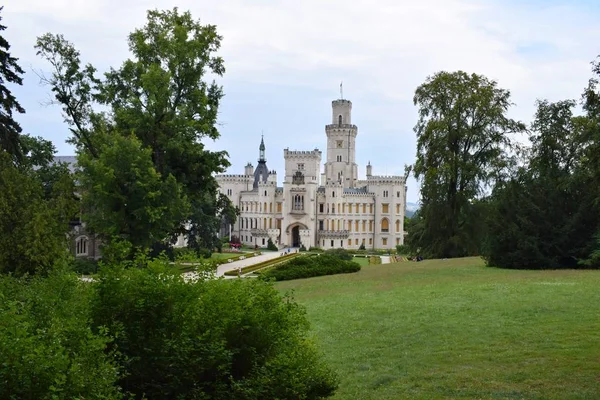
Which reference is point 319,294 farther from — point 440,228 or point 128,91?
point 440,228

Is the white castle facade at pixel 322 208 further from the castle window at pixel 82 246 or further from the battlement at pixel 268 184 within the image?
the castle window at pixel 82 246

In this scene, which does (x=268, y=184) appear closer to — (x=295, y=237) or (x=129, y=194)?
(x=295, y=237)

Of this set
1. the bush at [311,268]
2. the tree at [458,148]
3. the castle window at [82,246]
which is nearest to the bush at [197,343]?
the bush at [311,268]

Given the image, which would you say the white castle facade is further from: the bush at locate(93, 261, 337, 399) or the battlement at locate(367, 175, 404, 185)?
the bush at locate(93, 261, 337, 399)

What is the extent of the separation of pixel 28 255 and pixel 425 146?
20.9 m

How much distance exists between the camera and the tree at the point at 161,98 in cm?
2669

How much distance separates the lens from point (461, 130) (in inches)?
1325

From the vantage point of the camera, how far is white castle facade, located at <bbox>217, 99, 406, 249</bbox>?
80938 millimetres

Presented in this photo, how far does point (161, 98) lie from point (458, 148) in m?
16.1

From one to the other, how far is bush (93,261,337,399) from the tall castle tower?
77121 mm

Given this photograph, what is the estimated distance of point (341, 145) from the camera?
3398 inches

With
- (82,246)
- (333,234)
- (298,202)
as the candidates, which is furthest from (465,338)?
(298,202)

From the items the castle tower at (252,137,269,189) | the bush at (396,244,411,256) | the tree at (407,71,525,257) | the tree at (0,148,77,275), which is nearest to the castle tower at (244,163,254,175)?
the castle tower at (252,137,269,189)

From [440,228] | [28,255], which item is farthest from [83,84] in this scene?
[440,228]
